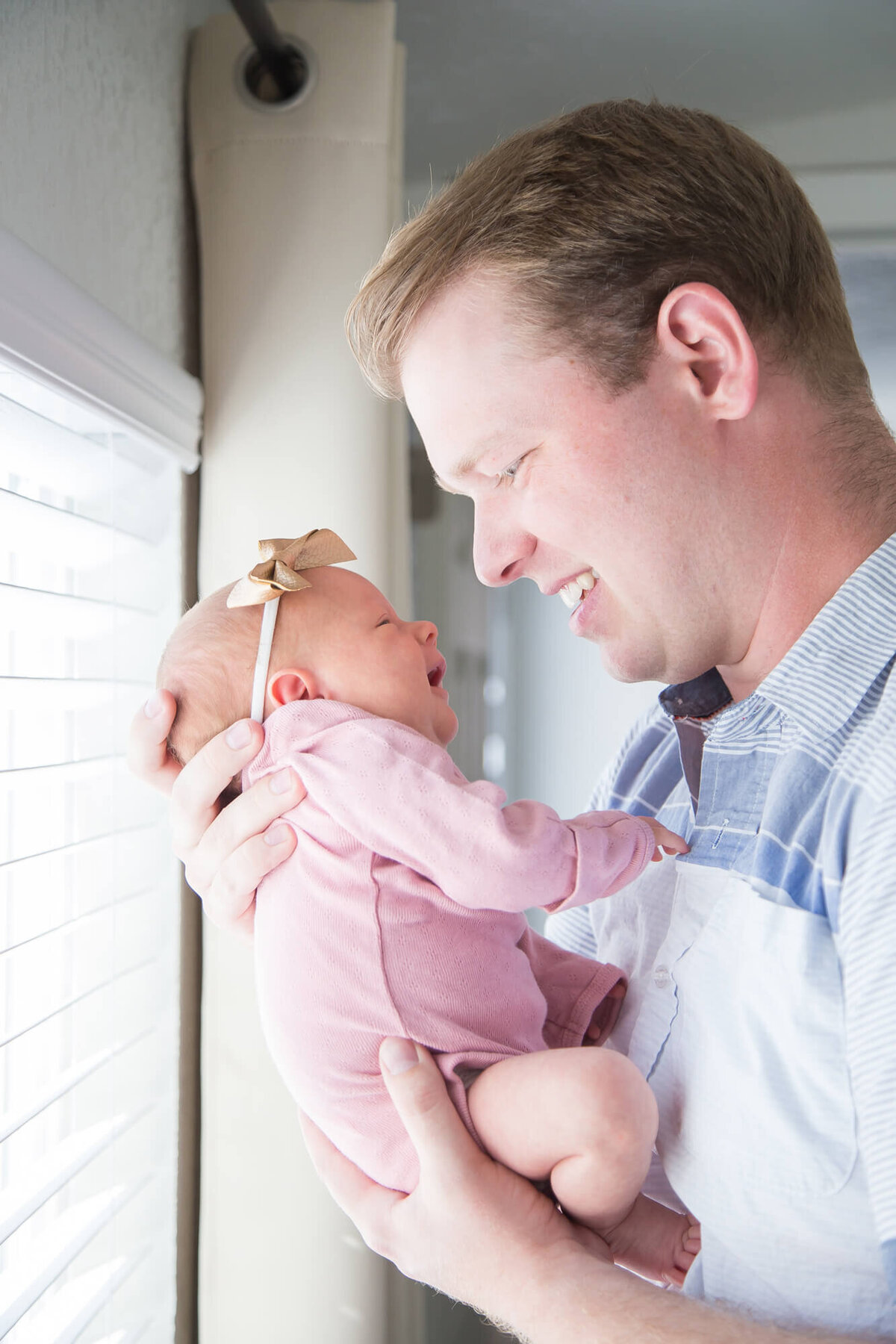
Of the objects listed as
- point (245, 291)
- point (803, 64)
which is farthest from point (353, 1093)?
point (803, 64)

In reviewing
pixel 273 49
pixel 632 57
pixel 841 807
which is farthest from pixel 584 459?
pixel 632 57

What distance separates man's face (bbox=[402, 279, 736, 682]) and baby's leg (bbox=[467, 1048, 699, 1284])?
448mm

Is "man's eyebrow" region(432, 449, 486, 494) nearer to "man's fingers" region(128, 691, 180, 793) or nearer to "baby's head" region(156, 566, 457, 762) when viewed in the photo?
"baby's head" region(156, 566, 457, 762)

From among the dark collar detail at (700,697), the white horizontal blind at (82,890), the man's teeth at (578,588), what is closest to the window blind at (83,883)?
the white horizontal blind at (82,890)

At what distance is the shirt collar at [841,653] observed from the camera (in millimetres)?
843

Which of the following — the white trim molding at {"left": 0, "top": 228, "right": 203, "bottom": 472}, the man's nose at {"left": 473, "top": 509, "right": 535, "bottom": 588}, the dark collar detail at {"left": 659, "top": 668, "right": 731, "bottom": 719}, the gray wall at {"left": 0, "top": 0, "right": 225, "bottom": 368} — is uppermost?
the gray wall at {"left": 0, "top": 0, "right": 225, "bottom": 368}

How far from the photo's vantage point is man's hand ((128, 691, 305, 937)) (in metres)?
1.02

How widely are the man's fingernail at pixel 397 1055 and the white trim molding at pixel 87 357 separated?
860mm

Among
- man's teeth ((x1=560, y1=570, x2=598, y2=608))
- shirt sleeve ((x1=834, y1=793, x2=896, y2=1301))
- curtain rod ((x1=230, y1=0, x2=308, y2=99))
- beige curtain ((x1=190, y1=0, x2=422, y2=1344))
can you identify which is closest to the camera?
shirt sleeve ((x1=834, y1=793, x2=896, y2=1301))

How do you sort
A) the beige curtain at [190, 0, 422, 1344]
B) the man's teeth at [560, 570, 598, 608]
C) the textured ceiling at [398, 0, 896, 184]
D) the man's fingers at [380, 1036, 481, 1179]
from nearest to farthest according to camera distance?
1. the man's fingers at [380, 1036, 481, 1179]
2. the man's teeth at [560, 570, 598, 608]
3. the beige curtain at [190, 0, 422, 1344]
4. the textured ceiling at [398, 0, 896, 184]

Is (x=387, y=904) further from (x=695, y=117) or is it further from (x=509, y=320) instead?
(x=695, y=117)

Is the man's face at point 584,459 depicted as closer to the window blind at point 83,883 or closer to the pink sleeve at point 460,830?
the pink sleeve at point 460,830

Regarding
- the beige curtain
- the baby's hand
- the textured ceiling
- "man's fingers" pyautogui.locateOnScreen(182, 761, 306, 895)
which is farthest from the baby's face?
the textured ceiling

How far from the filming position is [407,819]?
3.16ft
